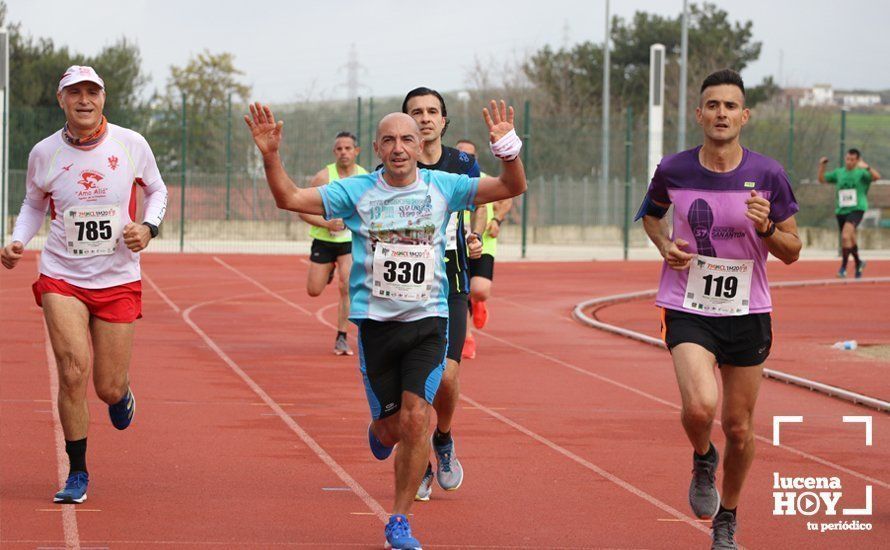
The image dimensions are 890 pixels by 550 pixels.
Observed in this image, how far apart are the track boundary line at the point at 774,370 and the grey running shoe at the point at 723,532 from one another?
15.6 ft

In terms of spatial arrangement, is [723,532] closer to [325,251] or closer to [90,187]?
[90,187]

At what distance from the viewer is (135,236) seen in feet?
24.2

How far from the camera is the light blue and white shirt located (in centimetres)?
643

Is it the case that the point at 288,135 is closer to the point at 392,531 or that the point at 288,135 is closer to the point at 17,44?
the point at 17,44

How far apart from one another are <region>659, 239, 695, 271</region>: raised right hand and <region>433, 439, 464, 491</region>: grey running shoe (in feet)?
5.87

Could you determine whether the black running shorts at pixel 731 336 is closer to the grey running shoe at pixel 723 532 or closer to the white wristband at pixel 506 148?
the grey running shoe at pixel 723 532

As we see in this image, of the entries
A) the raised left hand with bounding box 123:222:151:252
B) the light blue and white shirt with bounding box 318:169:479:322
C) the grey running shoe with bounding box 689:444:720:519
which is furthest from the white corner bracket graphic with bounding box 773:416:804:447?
the raised left hand with bounding box 123:222:151:252

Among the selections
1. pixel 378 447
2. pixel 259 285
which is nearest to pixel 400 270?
pixel 378 447

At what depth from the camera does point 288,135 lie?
35.8 m

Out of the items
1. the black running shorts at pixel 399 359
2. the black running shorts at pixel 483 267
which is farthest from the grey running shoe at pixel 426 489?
the black running shorts at pixel 483 267

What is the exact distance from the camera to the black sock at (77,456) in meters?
7.28

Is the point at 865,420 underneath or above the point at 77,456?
underneath

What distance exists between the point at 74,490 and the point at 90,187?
1.55 m

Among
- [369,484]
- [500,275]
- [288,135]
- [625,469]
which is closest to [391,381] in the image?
[369,484]
